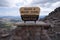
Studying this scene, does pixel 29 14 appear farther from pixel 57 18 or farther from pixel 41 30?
pixel 57 18

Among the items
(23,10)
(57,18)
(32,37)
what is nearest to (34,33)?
(32,37)

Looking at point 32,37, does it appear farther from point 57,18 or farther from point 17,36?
point 57,18

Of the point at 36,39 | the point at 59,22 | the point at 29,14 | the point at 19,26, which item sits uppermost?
the point at 29,14

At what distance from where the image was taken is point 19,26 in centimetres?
795

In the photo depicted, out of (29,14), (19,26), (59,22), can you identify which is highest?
(29,14)

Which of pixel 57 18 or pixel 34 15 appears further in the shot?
pixel 57 18

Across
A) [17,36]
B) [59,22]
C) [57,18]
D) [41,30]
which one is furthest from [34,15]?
[57,18]

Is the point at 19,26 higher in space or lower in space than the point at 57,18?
higher

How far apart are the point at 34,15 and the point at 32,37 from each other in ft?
4.03

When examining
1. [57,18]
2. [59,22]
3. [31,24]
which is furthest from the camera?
[57,18]

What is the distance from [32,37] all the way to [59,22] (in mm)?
22354

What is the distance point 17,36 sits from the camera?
26.2 ft

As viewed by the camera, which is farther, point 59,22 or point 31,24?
point 59,22

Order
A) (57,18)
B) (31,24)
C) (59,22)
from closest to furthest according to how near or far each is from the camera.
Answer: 1. (31,24)
2. (59,22)
3. (57,18)
